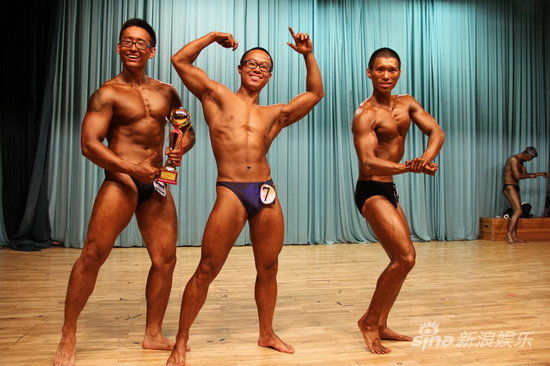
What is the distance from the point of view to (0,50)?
6.82m

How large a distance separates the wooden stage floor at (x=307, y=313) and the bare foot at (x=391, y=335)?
5cm

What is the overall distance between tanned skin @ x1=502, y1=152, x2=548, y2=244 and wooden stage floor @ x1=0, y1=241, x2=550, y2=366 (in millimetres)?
2191

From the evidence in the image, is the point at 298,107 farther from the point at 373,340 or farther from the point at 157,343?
the point at 157,343

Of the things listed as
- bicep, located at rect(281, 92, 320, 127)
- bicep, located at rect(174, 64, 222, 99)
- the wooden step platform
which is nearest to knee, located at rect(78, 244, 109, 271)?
bicep, located at rect(174, 64, 222, 99)

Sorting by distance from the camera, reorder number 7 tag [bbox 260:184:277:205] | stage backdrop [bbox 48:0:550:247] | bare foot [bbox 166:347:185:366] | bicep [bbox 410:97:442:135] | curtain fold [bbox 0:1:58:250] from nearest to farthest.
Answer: bare foot [bbox 166:347:185:366], number 7 tag [bbox 260:184:277:205], bicep [bbox 410:97:442:135], curtain fold [bbox 0:1:58:250], stage backdrop [bbox 48:0:550:247]

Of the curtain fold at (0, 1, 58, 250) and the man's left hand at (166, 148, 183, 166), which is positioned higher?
the curtain fold at (0, 1, 58, 250)

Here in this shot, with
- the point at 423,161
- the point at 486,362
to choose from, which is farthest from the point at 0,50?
the point at 486,362

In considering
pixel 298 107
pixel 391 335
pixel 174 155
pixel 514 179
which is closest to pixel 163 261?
pixel 174 155

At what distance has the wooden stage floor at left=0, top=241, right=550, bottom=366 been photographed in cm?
257

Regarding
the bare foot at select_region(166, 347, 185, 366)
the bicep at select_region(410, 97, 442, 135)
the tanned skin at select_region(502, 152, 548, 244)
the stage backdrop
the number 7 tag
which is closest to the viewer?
the bare foot at select_region(166, 347, 185, 366)

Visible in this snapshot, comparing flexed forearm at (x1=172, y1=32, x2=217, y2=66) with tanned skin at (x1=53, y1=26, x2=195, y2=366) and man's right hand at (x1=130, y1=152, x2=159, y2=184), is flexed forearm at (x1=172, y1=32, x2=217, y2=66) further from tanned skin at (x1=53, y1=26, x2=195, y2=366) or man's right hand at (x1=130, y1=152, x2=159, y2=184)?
man's right hand at (x1=130, y1=152, x2=159, y2=184)

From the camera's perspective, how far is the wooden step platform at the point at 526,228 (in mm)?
8172

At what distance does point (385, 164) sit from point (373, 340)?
1027 millimetres

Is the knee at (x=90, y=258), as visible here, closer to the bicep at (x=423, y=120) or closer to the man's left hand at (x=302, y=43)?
the man's left hand at (x=302, y=43)
